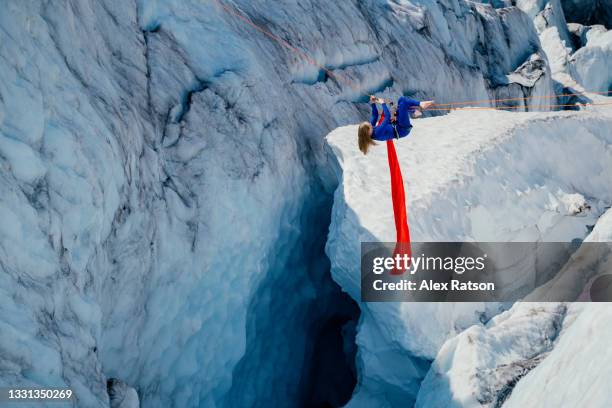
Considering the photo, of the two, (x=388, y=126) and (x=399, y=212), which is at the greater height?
(x=388, y=126)

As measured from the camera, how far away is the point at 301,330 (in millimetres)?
7371

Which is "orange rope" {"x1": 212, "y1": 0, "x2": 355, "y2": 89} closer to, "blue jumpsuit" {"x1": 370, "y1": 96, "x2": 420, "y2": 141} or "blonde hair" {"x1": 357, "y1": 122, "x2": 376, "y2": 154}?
"blue jumpsuit" {"x1": 370, "y1": 96, "x2": 420, "y2": 141}

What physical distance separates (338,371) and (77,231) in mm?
5093

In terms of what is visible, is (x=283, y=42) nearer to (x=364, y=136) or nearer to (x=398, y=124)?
→ (x=398, y=124)

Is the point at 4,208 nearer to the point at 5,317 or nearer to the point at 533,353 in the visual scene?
the point at 5,317

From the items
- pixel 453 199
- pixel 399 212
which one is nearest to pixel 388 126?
pixel 399 212

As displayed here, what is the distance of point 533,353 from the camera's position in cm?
484

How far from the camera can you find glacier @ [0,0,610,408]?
3502 millimetres

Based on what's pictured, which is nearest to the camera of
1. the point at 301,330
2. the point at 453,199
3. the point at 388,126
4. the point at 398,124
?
the point at 388,126

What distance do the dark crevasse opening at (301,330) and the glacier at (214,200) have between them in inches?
1.1

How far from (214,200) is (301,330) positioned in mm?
2619

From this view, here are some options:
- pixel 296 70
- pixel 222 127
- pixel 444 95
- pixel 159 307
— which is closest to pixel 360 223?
pixel 222 127

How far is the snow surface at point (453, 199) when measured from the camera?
5.57 meters

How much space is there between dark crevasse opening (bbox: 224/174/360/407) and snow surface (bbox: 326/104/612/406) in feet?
2.91
